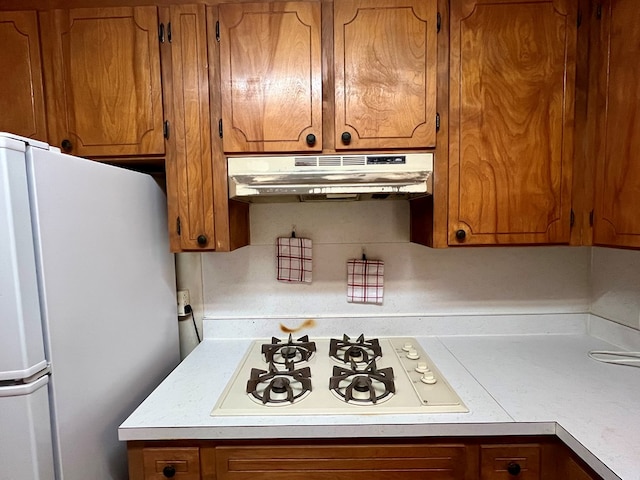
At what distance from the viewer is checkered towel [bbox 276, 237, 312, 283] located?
5.08 feet

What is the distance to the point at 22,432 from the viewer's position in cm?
75

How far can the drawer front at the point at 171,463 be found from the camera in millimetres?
957

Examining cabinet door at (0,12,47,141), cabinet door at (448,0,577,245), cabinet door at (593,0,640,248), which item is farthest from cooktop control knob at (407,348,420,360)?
cabinet door at (0,12,47,141)

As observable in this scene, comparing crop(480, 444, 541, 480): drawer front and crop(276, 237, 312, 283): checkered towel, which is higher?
crop(276, 237, 312, 283): checkered towel

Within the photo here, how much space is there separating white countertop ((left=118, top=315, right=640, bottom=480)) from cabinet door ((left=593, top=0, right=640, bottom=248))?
49 cm

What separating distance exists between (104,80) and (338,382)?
4.42 ft

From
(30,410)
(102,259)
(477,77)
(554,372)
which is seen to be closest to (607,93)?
(477,77)

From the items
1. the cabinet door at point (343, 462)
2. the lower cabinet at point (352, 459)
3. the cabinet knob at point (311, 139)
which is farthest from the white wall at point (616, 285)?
the cabinet knob at point (311, 139)

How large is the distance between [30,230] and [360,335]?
4.02 ft

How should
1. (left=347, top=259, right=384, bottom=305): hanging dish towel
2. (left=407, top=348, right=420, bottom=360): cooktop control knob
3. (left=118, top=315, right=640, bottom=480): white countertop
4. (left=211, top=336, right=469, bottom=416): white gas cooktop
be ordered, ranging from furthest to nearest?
(left=347, top=259, right=384, bottom=305): hanging dish towel
(left=407, top=348, right=420, bottom=360): cooktop control knob
(left=211, top=336, right=469, bottom=416): white gas cooktop
(left=118, top=315, right=640, bottom=480): white countertop

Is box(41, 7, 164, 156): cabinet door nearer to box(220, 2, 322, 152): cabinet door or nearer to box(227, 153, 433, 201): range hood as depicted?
box(220, 2, 322, 152): cabinet door

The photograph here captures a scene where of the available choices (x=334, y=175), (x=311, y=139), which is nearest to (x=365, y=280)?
(x=334, y=175)

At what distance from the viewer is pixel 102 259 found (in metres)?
1.00

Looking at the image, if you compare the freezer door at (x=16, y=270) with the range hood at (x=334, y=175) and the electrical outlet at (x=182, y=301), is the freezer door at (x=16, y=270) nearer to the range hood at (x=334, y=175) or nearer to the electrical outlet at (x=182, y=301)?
the range hood at (x=334, y=175)
